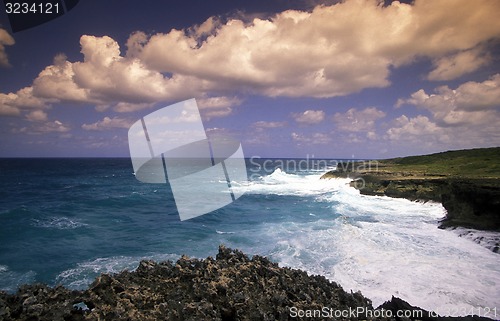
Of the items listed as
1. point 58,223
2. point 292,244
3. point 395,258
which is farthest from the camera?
point 58,223

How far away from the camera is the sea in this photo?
12172 millimetres

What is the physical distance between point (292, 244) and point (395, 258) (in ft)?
19.6

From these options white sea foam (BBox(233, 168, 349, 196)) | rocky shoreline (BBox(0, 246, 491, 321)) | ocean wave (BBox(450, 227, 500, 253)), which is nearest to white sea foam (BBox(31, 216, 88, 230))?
rocky shoreline (BBox(0, 246, 491, 321))

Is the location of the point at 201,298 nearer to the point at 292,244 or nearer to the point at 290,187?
the point at 292,244

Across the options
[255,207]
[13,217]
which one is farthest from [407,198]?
[13,217]

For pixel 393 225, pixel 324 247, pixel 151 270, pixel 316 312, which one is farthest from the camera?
pixel 393 225

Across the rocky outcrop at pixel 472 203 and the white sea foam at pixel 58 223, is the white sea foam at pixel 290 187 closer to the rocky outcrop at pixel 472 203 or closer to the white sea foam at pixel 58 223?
the rocky outcrop at pixel 472 203

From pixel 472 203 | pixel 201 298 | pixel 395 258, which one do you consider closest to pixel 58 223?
pixel 201 298

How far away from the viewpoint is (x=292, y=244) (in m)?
18.3

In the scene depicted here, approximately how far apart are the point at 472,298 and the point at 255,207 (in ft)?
80.5

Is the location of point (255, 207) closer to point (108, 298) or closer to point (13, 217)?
point (13, 217)

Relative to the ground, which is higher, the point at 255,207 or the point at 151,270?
the point at 151,270

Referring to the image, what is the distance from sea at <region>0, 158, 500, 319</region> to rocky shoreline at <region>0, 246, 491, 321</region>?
615 centimetres

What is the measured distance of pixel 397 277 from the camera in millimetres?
12648
